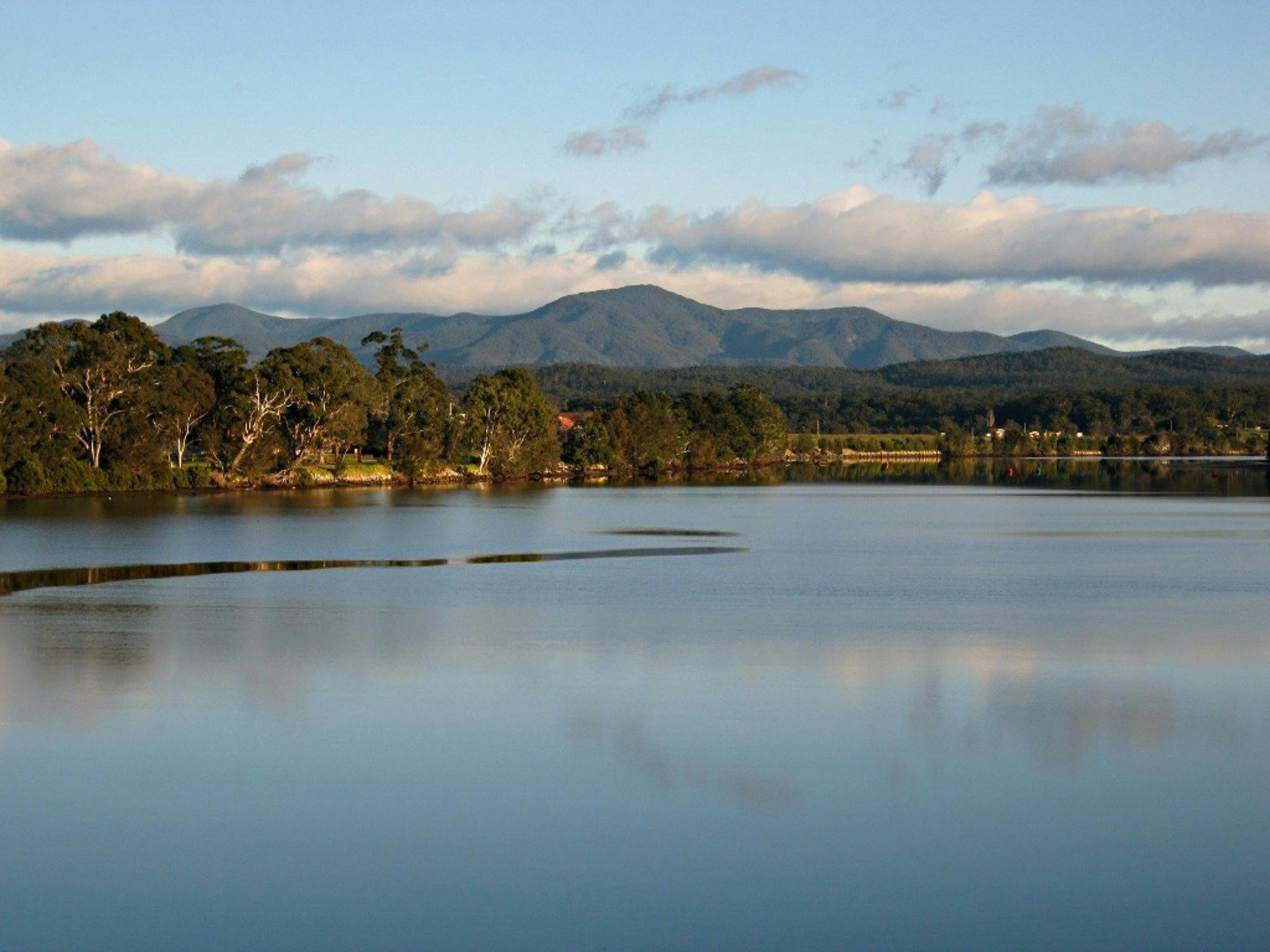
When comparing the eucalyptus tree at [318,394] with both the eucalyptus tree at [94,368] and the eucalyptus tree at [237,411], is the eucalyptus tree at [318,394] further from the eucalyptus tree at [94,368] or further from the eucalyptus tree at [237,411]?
the eucalyptus tree at [94,368]

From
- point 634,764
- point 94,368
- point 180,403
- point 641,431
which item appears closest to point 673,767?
point 634,764

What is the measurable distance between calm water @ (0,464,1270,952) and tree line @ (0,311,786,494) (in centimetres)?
4049

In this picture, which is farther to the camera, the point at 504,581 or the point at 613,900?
the point at 504,581

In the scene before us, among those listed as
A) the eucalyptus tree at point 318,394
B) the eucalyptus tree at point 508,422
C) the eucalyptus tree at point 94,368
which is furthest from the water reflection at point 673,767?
the eucalyptus tree at point 508,422

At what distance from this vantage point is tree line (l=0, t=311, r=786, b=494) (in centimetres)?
6800

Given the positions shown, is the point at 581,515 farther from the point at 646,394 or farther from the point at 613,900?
the point at 646,394

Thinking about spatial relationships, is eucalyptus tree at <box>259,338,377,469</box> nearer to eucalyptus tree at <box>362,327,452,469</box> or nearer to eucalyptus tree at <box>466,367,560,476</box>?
eucalyptus tree at <box>362,327,452,469</box>

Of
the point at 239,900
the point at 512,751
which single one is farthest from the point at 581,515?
the point at 239,900

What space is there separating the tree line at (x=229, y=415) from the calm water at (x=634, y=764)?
133ft

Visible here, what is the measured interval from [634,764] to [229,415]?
68.2 m

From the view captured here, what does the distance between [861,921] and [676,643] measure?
39.4 feet

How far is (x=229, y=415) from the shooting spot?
78.6 m

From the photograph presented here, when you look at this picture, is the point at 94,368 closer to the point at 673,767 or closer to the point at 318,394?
the point at 318,394

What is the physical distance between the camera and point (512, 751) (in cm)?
1483
